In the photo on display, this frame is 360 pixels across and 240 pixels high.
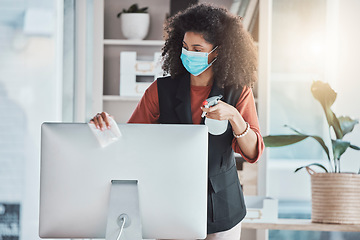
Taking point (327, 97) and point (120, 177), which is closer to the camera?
point (120, 177)

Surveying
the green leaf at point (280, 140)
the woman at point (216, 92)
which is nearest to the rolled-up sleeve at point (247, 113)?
the woman at point (216, 92)

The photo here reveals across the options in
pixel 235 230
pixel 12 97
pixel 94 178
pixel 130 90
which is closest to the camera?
pixel 94 178

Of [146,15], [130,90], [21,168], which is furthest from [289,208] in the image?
[21,168]

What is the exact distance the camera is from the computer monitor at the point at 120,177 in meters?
1.37

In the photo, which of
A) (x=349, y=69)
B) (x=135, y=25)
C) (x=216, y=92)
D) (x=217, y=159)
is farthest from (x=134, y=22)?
(x=217, y=159)

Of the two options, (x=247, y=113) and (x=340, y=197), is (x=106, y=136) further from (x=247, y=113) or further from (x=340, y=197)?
(x=340, y=197)

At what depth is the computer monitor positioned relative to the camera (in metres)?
1.37

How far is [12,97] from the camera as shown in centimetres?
243

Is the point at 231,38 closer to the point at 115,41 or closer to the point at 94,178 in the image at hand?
the point at 94,178

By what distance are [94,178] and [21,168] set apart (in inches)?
51.4

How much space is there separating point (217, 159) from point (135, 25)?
1.91 meters

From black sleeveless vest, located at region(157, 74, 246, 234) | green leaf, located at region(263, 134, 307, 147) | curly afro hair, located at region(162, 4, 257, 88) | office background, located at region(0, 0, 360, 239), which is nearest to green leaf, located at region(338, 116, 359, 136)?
green leaf, located at region(263, 134, 307, 147)

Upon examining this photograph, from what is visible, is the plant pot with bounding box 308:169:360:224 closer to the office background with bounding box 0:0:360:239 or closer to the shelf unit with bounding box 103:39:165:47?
the office background with bounding box 0:0:360:239

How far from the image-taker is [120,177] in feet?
4.50
